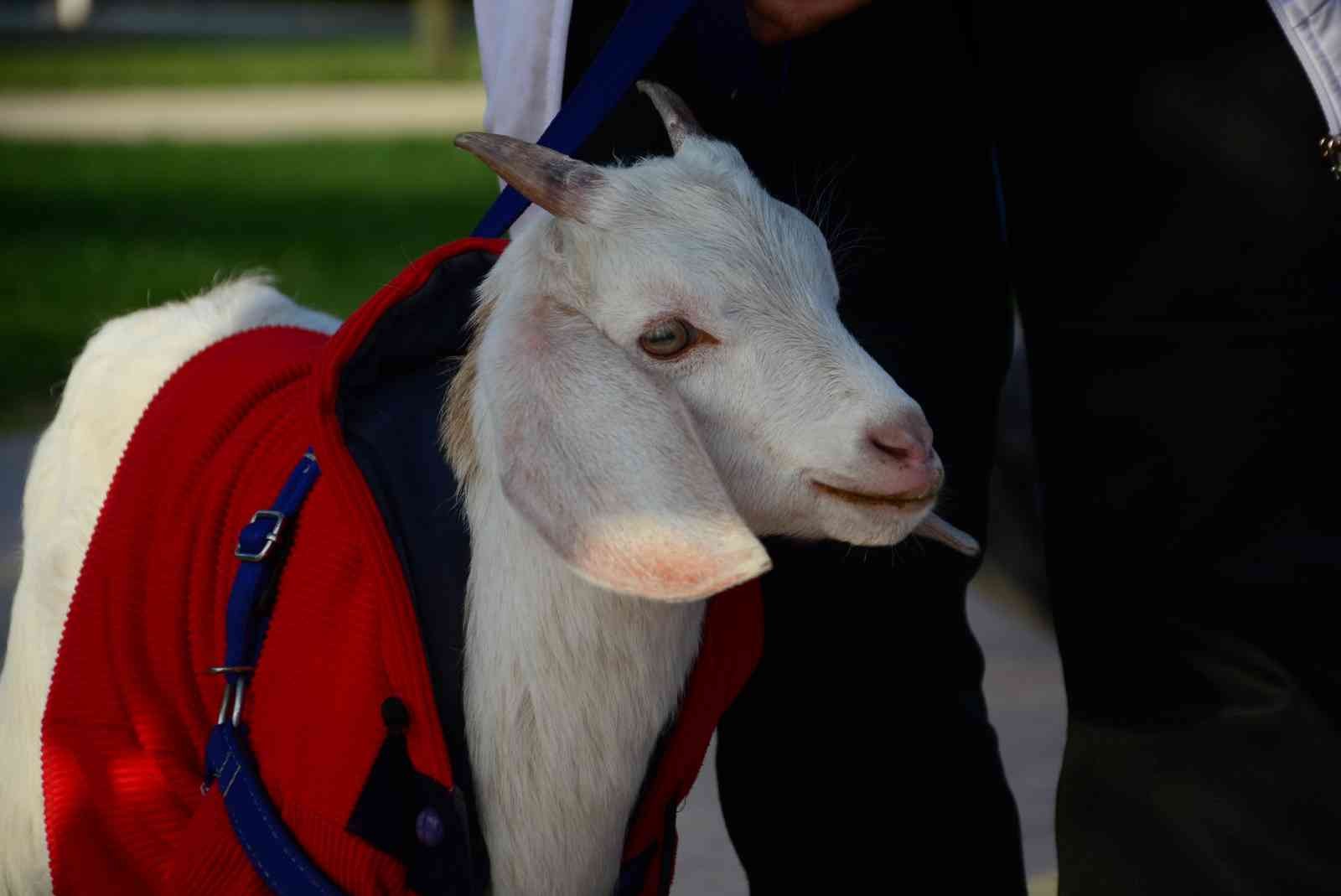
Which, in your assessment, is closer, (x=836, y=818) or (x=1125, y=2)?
(x=1125, y=2)

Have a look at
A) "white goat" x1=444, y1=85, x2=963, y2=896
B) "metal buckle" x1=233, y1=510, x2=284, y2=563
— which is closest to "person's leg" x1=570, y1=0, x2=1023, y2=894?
"white goat" x1=444, y1=85, x2=963, y2=896

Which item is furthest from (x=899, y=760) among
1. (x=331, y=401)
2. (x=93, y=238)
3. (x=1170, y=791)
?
(x=93, y=238)

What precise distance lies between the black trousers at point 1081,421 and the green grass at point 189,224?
152 inches

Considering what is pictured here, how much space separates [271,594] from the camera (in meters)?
2.31

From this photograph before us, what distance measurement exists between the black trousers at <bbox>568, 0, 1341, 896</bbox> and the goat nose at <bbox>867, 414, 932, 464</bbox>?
435mm

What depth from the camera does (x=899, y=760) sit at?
108 inches

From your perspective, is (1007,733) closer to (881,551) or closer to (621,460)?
(881,551)

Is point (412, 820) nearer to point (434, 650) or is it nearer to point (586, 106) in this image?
point (434, 650)

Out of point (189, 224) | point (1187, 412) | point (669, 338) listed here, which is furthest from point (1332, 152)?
point (189, 224)

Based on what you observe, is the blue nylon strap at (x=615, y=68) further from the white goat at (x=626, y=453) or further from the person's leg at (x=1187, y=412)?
the person's leg at (x=1187, y=412)

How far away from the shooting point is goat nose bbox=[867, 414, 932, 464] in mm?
1925

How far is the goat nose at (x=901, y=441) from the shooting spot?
75.8 inches

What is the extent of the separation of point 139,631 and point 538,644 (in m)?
0.63

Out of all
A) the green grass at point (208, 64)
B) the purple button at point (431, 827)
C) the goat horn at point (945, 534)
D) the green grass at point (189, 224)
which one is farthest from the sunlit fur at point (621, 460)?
the green grass at point (208, 64)
